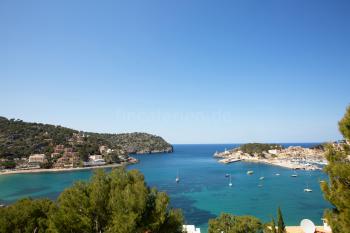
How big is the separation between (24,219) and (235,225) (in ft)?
41.1

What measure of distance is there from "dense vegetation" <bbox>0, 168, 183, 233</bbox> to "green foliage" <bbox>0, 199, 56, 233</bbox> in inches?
103

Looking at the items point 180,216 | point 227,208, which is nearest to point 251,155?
A: point 227,208

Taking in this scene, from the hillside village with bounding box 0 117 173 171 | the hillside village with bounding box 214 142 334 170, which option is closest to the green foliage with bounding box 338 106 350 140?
the hillside village with bounding box 0 117 173 171

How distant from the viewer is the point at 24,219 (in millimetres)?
12109

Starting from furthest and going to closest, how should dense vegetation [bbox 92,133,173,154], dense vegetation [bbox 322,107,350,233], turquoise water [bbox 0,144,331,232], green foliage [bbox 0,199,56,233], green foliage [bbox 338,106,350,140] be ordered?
dense vegetation [bbox 92,133,173,154]
turquoise water [bbox 0,144,331,232]
green foliage [bbox 0,199,56,233]
green foliage [bbox 338,106,350,140]
dense vegetation [bbox 322,107,350,233]

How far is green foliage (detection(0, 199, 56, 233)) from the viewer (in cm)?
1152

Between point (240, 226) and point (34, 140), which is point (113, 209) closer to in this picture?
point (240, 226)

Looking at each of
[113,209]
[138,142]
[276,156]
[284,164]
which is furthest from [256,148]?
[113,209]

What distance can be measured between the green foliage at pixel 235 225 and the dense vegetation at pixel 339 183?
10345mm

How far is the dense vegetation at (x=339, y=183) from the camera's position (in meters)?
6.27

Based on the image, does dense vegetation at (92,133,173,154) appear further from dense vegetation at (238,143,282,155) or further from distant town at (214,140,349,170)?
dense vegetation at (238,143,282,155)

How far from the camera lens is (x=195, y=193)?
46.4m

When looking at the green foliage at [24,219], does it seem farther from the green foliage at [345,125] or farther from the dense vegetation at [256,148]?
the dense vegetation at [256,148]

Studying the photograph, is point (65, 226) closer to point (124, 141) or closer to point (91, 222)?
point (91, 222)
